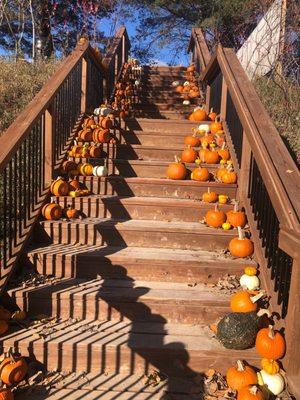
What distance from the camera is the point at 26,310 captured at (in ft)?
9.68

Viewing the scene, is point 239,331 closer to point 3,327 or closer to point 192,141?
point 3,327

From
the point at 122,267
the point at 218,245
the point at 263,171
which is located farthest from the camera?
the point at 218,245

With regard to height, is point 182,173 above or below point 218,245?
above

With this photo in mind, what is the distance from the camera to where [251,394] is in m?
2.25

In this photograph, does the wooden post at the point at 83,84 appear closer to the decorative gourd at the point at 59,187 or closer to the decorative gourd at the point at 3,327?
the decorative gourd at the point at 59,187

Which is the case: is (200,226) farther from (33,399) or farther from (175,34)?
(175,34)

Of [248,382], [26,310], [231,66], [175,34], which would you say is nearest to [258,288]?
[248,382]

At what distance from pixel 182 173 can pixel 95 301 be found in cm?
180

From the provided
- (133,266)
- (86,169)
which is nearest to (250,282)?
(133,266)

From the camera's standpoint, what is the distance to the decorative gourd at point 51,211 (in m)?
3.61

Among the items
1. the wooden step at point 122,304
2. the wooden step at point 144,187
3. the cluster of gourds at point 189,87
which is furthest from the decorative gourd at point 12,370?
the cluster of gourds at point 189,87

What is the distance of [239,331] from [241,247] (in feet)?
2.77

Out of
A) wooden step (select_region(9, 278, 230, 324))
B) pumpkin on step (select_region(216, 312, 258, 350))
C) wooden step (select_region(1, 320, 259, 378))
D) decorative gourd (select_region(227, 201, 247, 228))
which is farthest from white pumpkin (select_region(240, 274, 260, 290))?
decorative gourd (select_region(227, 201, 247, 228))

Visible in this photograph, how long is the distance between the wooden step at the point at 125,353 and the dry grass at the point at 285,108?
Result: 318 cm
